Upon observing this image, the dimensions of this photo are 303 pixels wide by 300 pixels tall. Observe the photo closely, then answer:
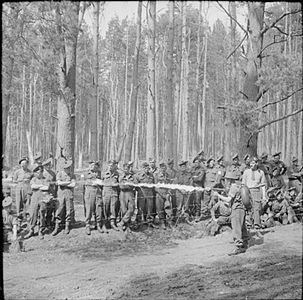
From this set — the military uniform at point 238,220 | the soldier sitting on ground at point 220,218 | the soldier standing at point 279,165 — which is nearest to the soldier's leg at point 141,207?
the soldier sitting on ground at point 220,218

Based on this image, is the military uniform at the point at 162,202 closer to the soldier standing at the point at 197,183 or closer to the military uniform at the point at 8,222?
the soldier standing at the point at 197,183

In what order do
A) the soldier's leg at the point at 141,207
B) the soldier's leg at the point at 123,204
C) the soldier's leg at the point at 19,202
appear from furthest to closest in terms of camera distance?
the soldier's leg at the point at 141,207 → the soldier's leg at the point at 123,204 → the soldier's leg at the point at 19,202

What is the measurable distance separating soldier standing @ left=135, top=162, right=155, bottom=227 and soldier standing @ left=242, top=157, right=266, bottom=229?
213 cm

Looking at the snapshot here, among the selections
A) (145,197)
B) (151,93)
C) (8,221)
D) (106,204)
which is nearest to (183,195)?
(145,197)

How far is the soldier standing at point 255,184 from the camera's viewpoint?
9414mm

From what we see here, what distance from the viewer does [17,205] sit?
29.0ft

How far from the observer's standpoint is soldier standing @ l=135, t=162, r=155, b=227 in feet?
31.6

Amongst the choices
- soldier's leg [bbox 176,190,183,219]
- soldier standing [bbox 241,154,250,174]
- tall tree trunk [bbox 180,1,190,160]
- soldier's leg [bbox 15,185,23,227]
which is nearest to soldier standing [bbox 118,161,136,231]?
soldier's leg [bbox 176,190,183,219]

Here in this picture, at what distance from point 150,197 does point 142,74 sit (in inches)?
695

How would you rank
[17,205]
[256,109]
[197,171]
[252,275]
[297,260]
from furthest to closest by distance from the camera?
1. [197,171]
2. [17,205]
3. [256,109]
4. [297,260]
5. [252,275]

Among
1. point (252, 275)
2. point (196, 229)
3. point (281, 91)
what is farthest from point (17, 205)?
point (281, 91)

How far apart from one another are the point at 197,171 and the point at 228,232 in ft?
8.17

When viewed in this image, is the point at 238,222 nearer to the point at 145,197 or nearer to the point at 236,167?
the point at 145,197

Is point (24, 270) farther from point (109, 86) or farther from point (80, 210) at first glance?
point (109, 86)
